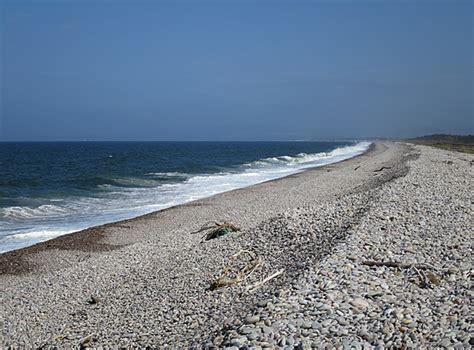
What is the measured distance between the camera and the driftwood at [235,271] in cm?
841

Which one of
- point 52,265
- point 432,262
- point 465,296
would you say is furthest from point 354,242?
point 52,265

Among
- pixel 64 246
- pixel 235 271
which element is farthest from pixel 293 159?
pixel 235 271

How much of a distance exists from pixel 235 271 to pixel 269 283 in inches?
49.8

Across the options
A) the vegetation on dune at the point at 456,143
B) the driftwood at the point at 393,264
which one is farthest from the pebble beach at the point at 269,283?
the vegetation on dune at the point at 456,143

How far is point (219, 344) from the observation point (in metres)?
5.76

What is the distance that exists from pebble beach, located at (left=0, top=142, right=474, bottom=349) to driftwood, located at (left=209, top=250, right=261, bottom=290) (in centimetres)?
3

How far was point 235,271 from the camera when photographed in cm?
922

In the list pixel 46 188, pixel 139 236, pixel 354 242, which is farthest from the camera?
pixel 46 188

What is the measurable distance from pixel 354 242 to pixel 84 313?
481 cm

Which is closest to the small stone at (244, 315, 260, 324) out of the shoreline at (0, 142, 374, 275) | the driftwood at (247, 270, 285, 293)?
the driftwood at (247, 270, 285, 293)

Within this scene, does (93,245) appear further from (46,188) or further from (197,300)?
(46,188)

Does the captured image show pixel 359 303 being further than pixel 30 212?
No

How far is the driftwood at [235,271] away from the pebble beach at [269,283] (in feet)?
0.11

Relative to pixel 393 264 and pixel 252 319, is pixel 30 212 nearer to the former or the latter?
pixel 393 264
